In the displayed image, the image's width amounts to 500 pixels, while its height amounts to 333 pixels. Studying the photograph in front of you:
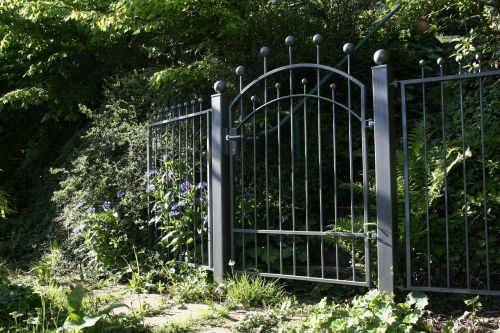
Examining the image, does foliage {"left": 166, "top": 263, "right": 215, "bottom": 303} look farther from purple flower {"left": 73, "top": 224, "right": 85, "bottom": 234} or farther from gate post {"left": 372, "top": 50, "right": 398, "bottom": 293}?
gate post {"left": 372, "top": 50, "right": 398, "bottom": 293}

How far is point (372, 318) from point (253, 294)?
123 centimetres

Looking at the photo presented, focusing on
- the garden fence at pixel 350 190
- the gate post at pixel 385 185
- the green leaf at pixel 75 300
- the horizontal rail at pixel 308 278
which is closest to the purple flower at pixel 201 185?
the garden fence at pixel 350 190

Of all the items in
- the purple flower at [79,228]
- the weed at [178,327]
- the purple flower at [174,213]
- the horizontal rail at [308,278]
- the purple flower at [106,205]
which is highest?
the purple flower at [106,205]

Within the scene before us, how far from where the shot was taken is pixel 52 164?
7.78 metres

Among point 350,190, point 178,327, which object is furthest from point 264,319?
point 350,190

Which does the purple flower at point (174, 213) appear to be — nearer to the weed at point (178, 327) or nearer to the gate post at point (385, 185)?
the weed at point (178, 327)

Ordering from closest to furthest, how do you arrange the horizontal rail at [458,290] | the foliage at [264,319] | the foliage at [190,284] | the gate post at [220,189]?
the horizontal rail at [458,290]
the foliage at [264,319]
the foliage at [190,284]
the gate post at [220,189]

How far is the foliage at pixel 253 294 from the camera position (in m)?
4.01

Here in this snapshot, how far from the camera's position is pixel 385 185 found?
3568mm

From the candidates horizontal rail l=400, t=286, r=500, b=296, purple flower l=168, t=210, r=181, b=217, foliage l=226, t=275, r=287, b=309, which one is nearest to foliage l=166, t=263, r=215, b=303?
foliage l=226, t=275, r=287, b=309

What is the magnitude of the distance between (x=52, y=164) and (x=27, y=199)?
797 mm

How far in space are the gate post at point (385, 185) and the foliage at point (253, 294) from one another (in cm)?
88

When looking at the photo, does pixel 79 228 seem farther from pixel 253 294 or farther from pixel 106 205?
pixel 253 294

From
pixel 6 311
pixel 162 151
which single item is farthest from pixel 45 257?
pixel 6 311
